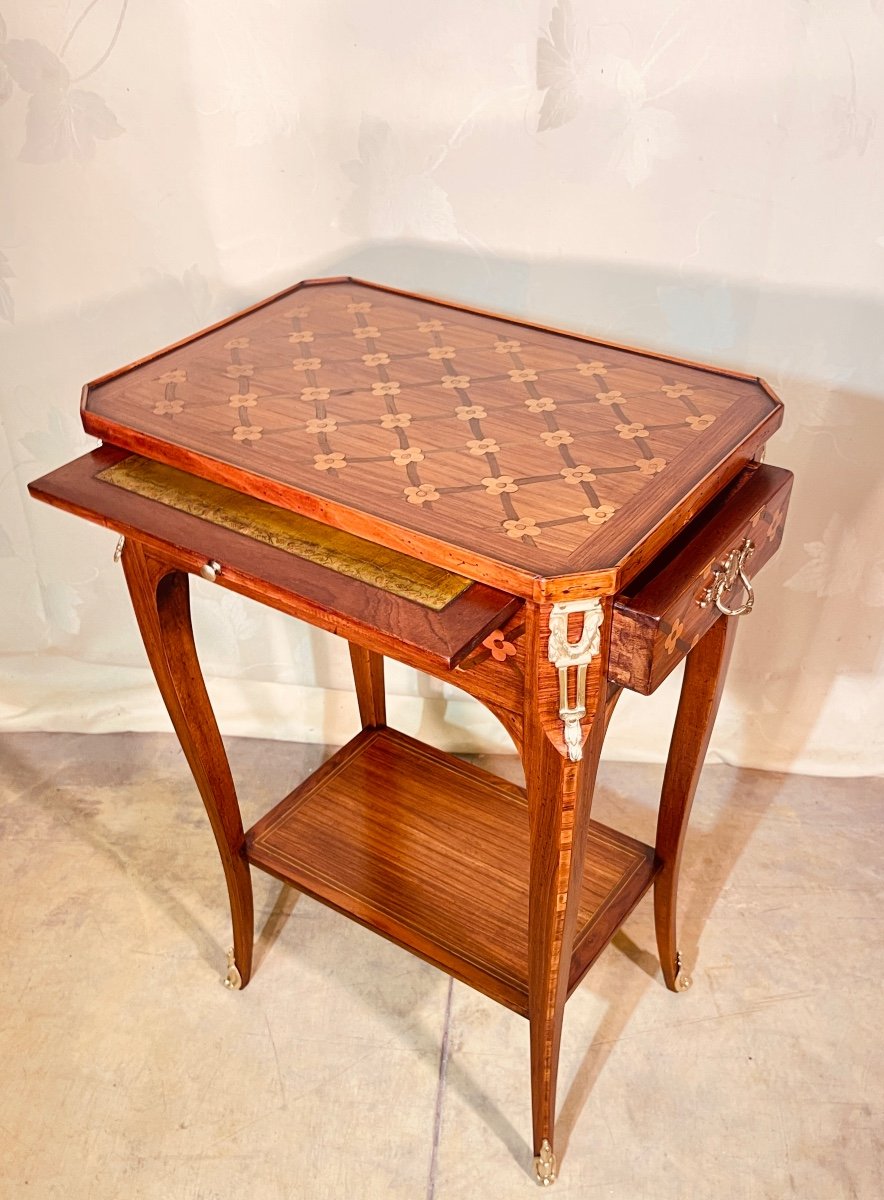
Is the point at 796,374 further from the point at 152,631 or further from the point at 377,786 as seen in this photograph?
the point at 152,631

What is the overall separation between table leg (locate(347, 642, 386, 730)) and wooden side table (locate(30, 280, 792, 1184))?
27 cm

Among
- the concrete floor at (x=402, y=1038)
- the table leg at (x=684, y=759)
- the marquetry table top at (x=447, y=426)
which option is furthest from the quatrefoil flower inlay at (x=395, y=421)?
the concrete floor at (x=402, y=1038)

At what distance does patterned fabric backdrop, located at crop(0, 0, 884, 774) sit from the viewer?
148cm

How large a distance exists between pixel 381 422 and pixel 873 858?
1257mm

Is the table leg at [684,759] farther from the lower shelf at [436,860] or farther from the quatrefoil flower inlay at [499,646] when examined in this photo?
the quatrefoil flower inlay at [499,646]

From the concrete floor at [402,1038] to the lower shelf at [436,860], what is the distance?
0.25 meters

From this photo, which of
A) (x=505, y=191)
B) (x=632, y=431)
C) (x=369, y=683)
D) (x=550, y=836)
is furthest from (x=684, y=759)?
(x=505, y=191)

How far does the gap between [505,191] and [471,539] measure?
2.67 feet

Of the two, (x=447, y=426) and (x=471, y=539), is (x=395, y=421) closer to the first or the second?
(x=447, y=426)

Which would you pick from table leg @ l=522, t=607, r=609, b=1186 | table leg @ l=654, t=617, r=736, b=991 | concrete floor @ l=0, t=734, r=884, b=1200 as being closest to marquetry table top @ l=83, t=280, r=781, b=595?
table leg @ l=522, t=607, r=609, b=1186

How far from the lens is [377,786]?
5.73 feet

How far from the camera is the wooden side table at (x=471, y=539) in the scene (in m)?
1.01

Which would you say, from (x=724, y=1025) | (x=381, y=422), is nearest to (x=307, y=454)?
(x=381, y=422)

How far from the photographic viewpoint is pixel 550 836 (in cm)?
115
